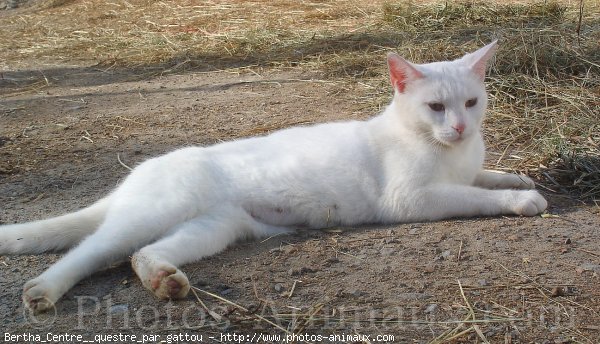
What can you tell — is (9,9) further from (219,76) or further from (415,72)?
(415,72)

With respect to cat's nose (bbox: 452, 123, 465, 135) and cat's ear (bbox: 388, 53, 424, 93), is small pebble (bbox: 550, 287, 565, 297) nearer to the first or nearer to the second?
cat's nose (bbox: 452, 123, 465, 135)

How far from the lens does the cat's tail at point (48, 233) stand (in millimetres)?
3326

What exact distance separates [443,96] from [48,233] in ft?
6.48

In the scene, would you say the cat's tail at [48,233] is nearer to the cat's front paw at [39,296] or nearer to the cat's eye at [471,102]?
the cat's front paw at [39,296]

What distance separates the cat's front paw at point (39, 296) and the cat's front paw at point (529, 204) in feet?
7.03

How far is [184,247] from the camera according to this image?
319 centimetres

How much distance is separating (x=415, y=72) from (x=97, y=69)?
466 centimetres

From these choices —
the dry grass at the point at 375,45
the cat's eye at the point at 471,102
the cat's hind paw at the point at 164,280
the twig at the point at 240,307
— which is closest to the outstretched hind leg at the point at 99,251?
the cat's hind paw at the point at 164,280

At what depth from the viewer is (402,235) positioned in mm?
3441

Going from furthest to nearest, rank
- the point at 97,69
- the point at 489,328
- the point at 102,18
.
Answer: 1. the point at 102,18
2. the point at 97,69
3. the point at 489,328

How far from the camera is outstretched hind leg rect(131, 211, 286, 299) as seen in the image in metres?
2.86

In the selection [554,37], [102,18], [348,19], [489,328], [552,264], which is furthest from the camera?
[102,18]

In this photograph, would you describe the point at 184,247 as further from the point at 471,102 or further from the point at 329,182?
the point at 471,102

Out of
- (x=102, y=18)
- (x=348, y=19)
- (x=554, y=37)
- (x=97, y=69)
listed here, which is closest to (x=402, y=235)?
A: (x=554, y=37)
